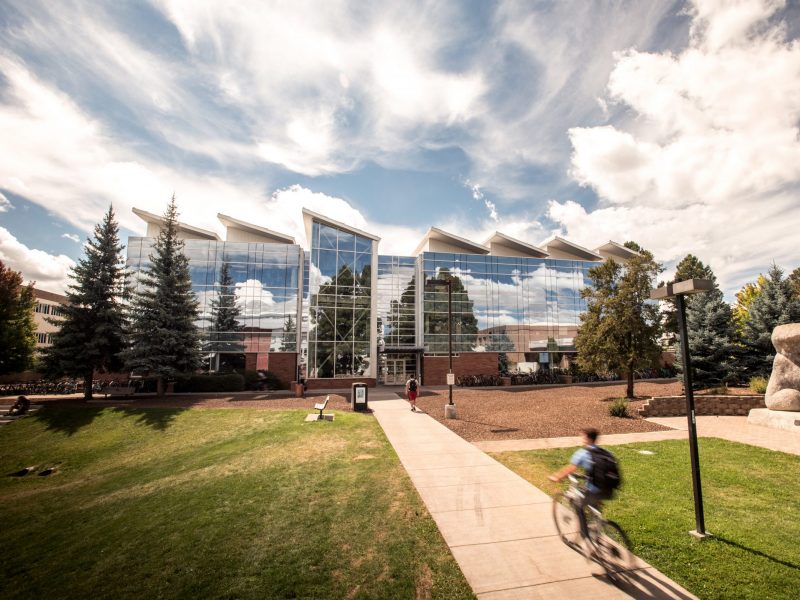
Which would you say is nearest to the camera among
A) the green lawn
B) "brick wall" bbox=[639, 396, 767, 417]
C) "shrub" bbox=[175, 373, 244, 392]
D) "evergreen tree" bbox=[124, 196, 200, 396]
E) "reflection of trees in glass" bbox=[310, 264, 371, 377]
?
the green lawn

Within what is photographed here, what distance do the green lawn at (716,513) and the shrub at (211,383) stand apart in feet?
79.3

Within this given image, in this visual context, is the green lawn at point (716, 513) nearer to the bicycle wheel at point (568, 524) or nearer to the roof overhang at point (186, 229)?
the bicycle wheel at point (568, 524)

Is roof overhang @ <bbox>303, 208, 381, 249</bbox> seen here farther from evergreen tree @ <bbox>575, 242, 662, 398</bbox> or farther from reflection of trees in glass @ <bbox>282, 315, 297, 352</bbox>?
evergreen tree @ <bbox>575, 242, 662, 398</bbox>

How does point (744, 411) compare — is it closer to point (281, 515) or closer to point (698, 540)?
point (698, 540)

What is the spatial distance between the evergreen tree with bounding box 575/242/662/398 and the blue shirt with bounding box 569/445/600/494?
17123 millimetres

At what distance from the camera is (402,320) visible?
38.7 metres

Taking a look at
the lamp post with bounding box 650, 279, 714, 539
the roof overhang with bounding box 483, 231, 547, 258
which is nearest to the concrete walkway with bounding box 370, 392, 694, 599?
the lamp post with bounding box 650, 279, 714, 539

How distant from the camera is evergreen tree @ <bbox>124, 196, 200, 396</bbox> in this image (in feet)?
78.0

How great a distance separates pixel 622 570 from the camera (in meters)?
5.05

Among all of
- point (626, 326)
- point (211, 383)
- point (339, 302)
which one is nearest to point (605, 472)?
point (626, 326)

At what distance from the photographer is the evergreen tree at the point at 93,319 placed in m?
22.9

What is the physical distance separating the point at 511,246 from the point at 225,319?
2981cm

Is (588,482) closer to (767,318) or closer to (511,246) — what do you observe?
(767,318)

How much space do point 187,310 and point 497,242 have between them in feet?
99.8
